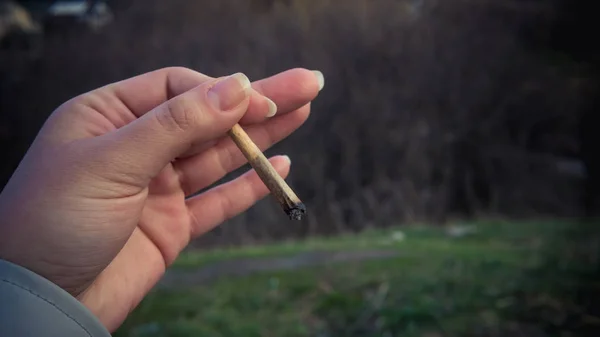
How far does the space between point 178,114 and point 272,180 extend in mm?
194

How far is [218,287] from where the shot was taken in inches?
99.7

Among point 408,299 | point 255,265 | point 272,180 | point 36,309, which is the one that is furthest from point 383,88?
point 36,309

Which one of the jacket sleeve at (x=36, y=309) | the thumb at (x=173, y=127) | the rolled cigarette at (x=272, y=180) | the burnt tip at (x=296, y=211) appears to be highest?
the thumb at (x=173, y=127)

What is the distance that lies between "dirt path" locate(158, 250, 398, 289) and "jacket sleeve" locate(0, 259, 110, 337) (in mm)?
1740

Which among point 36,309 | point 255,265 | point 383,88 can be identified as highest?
point 36,309

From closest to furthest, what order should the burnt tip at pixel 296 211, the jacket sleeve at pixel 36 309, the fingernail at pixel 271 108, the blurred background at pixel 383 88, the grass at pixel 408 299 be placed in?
the jacket sleeve at pixel 36 309 < the burnt tip at pixel 296 211 < the fingernail at pixel 271 108 < the grass at pixel 408 299 < the blurred background at pixel 383 88

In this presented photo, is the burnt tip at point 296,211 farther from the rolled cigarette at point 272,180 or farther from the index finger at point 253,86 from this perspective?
the index finger at point 253,86

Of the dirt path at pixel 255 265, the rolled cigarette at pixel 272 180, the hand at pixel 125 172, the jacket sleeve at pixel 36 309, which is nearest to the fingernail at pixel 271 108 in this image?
the hand at pixel 125 172

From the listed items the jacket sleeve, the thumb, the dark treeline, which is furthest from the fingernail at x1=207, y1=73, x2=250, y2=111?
the dark treeline

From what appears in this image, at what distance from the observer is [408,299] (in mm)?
2184

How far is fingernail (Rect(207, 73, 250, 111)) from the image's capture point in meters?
1.04

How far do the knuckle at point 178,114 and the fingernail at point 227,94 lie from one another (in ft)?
0.12

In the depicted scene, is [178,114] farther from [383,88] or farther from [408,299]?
[383,88]

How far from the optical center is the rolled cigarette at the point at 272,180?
1.02 m
